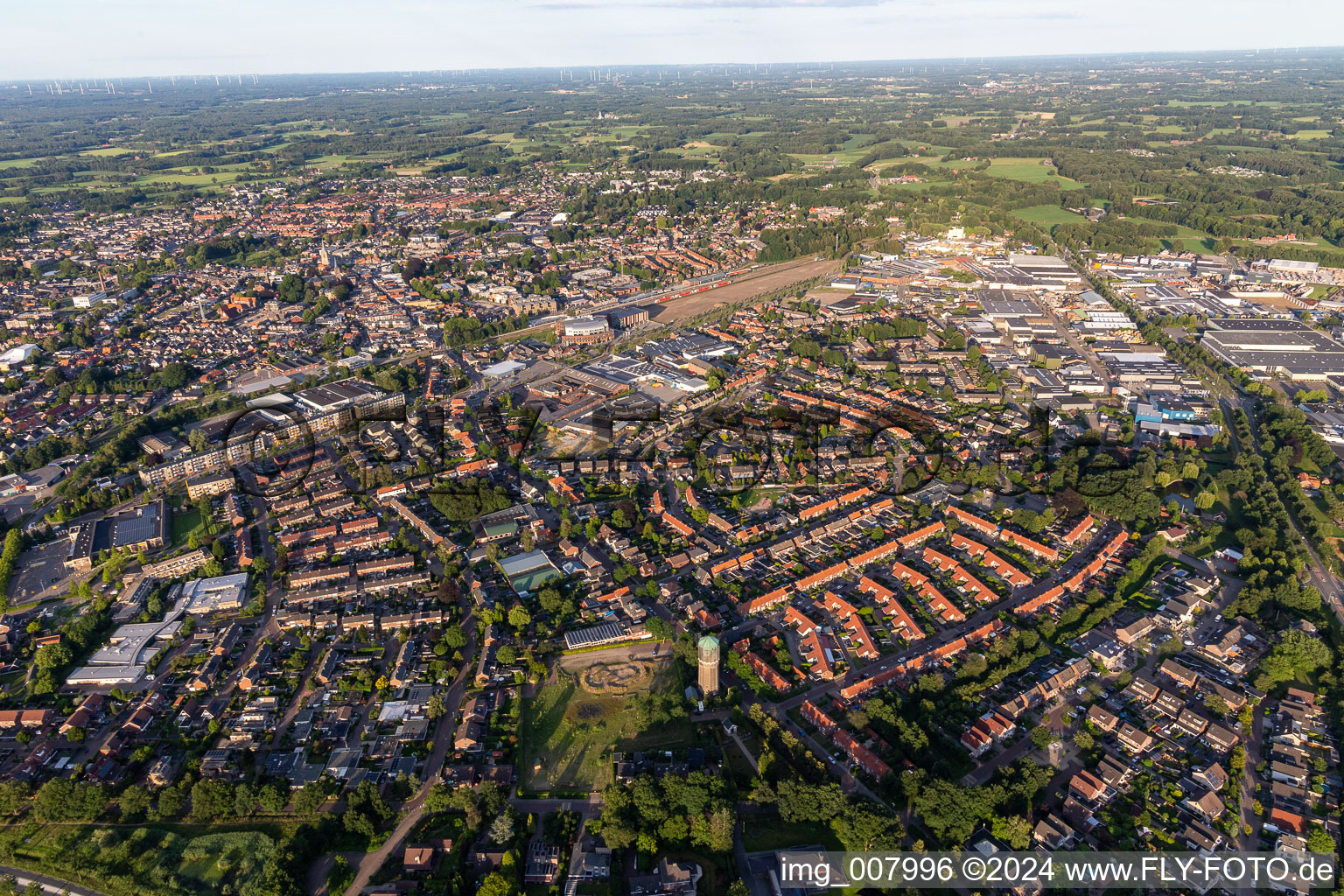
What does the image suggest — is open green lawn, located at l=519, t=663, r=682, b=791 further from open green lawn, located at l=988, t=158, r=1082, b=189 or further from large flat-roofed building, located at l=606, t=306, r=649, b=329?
open green lawn, located at l=988, t=158, r=1082, b=189

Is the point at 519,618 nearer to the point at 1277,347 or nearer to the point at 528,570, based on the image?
the point at 528,570

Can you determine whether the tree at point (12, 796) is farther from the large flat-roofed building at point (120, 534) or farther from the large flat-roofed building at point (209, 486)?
the large flat-roofed building at point (209, 486)

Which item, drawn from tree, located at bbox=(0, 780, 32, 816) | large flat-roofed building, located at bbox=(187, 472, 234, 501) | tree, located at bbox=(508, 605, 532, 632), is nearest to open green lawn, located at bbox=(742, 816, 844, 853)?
tree, located at bbox=(508, 605, 532, 632)

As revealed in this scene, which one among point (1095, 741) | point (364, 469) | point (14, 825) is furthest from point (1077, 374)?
point (14, 825)

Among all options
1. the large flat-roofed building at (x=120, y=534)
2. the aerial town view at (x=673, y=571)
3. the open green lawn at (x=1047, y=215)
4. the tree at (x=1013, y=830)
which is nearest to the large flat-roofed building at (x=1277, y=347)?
the aerial town view at (x=673, y=571)

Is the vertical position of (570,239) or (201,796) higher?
(570,239)

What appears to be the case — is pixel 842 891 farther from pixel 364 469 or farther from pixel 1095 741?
pixel 364 469

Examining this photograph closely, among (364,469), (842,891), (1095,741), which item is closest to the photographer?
(842,891)
